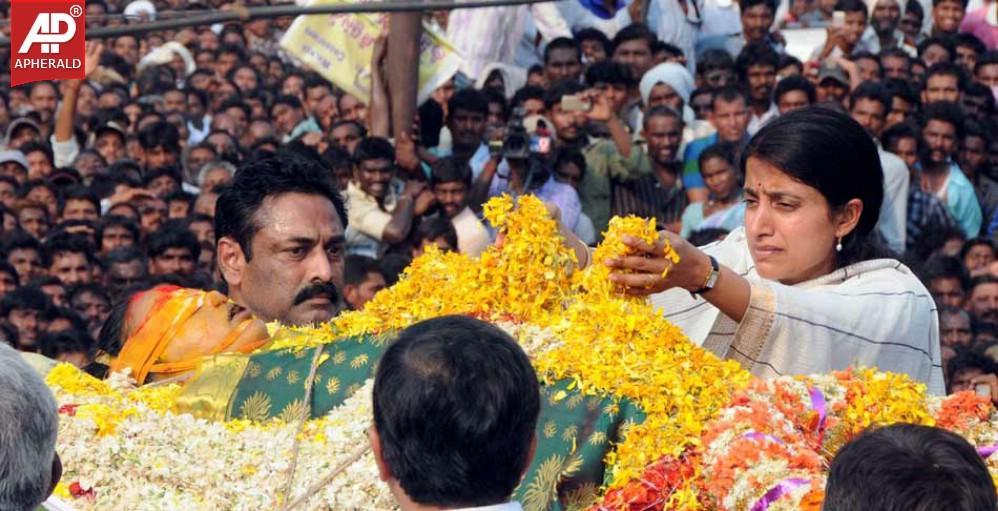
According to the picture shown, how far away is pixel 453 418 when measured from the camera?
317 cm

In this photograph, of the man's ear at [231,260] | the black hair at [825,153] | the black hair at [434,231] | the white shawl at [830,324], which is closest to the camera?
the white shawl at [830,324]

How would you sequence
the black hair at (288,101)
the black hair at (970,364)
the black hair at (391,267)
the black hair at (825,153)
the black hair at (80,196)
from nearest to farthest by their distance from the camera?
the black hair at (825,153) < the black hair at (970,364) < the black hair at (391,267) < the black hair at (80,196) < the black hair at (288,101)

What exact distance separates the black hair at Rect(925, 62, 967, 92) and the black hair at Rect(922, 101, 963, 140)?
0.96 meters

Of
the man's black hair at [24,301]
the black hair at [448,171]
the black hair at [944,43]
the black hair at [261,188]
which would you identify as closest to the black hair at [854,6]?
the black hair at [944,43]

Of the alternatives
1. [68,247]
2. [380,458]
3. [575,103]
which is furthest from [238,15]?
[575,103]

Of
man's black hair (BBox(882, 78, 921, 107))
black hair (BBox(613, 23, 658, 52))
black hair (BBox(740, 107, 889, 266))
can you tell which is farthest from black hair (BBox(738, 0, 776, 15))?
black hair (BBox(740, 107, 889, 266))

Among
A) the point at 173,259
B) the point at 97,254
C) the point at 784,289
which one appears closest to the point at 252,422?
the point at 784,289

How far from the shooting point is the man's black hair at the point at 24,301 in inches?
405

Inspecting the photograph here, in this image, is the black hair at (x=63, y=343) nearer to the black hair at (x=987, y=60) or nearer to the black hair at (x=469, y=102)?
the black hair at (x=469, y=102)

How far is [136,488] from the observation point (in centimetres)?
457

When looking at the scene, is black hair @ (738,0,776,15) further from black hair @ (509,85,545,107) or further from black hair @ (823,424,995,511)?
black hair @ (823,424,995,511)

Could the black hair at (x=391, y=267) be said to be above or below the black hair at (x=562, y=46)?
below

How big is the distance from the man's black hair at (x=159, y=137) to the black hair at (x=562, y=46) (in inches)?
114

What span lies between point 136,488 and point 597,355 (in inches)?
48.8
